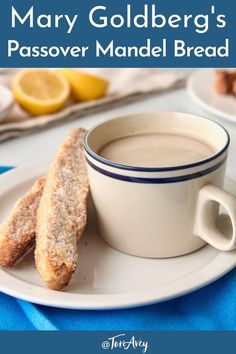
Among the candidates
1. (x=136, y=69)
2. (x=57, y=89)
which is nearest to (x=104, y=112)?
(x=57, y=89)

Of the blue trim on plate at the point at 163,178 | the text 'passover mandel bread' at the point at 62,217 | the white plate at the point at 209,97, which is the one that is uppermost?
the blue trim on plate at the point at 163,178

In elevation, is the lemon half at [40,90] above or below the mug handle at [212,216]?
below

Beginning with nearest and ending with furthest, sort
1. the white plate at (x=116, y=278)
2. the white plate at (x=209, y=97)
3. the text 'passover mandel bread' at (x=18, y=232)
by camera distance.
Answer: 1. the white plate at (x=116, y=278)
2. the text 'passover mandel bread' at (x=18, y=232)
3. the white plate at (x=209, y=97)

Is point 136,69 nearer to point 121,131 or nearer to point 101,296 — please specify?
point 121,131

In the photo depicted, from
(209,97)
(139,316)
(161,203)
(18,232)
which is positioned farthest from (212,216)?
(209,97)

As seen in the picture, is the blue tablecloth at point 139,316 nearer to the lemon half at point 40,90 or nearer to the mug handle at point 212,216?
the mug handle at point 212,216

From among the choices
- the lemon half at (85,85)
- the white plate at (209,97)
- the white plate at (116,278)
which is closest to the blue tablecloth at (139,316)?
the white plate at (116,278)
